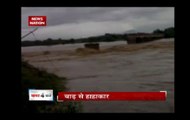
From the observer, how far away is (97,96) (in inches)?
192

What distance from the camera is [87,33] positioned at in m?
5.05

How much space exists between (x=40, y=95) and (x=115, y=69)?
1.11 metres

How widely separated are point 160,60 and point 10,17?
86.8 inches

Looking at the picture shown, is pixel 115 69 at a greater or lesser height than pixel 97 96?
greater

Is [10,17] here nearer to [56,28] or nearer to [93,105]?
[56,28]

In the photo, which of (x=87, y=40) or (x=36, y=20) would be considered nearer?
(x=36, y=20)

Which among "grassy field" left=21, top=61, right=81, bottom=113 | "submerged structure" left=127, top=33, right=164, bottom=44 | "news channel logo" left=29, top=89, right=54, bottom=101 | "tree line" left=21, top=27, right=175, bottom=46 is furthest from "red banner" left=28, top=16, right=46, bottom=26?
"submerged structure" left=127, top=33, right=164, bottom=44

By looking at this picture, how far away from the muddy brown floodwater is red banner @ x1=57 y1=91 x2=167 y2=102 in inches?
2.0

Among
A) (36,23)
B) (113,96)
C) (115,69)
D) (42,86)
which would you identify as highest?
(36,23)

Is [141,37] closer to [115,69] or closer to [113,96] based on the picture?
[115,69]

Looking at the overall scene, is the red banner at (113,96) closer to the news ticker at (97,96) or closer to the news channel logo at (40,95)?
the news ticker at (97,96)

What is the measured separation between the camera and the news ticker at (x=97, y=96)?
4.86m

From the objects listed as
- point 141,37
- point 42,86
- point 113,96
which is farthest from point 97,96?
point 141,37
